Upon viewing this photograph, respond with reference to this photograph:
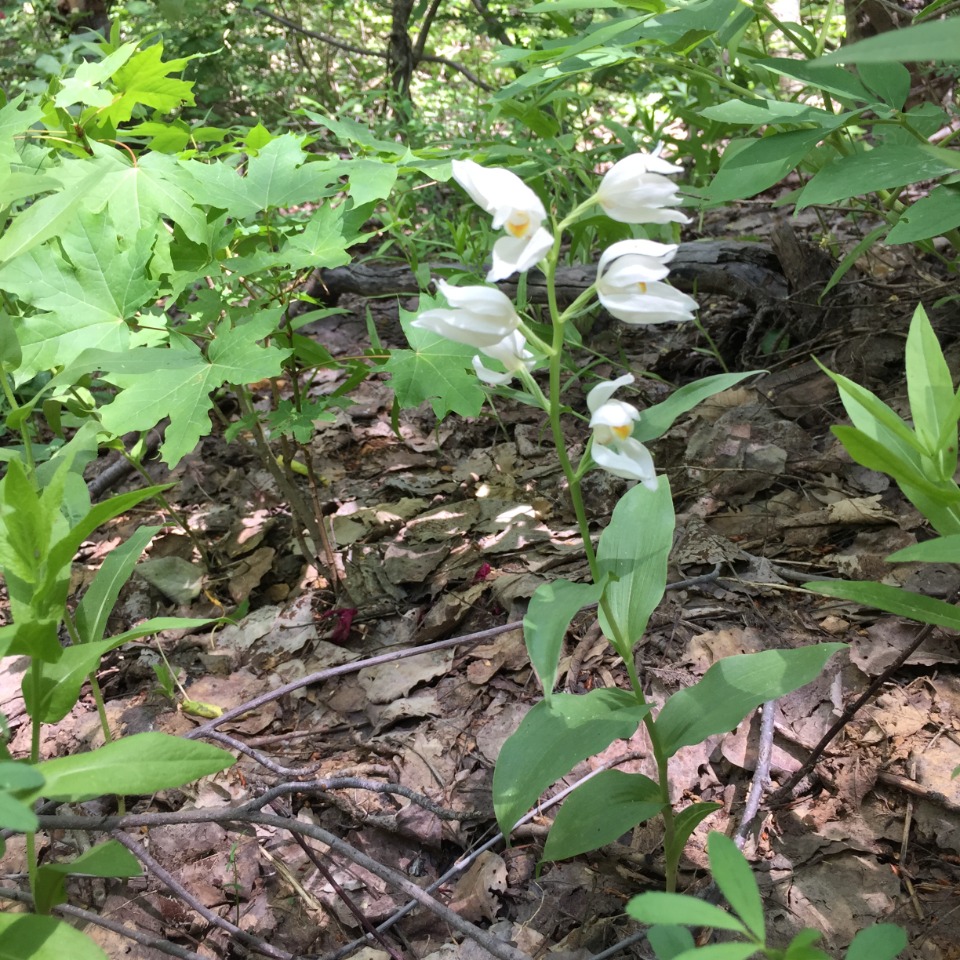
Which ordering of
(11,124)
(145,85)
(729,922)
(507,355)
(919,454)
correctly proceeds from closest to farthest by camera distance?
(729,922)
(507,355)
(919,454)
(11,124)
(145,85)

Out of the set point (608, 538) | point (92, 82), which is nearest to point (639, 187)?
point (608, 538)

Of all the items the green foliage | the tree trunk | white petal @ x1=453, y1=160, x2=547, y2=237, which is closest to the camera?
the green foliage

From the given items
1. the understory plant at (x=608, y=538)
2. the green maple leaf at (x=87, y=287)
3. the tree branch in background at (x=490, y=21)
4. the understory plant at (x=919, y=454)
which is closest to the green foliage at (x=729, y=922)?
the understory plant at (x=608, y=538)

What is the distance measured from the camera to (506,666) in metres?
2.02

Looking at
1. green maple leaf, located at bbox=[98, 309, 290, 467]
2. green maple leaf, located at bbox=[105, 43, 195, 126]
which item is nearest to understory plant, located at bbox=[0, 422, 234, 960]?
green maple leaf, located at bbox=[98, 309, 290, 467]

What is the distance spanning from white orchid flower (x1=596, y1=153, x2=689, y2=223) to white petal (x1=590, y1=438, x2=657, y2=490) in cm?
35

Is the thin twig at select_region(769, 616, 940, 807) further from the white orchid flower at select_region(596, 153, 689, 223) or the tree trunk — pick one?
the tree trunk

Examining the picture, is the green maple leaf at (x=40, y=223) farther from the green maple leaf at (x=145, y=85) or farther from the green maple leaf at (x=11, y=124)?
the green maple leaf at (x=145, y=85)

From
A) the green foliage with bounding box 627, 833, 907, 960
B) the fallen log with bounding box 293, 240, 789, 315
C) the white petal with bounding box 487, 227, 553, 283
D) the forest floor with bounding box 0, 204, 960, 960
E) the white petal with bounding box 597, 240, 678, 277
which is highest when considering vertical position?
the white petal with bounding box 487, 227, 553, 283

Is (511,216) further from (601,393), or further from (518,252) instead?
(601,393)

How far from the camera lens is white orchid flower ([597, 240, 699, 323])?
3.82 ft

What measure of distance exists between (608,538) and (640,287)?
0.52m

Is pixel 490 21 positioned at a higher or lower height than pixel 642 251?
higher

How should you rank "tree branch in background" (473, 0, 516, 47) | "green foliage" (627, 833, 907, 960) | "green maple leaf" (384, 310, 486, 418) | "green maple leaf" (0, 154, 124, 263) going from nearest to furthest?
→ "green foliage" (627, 833, 907, 960)
"green maple leaf" (0, 154, 124, 263)
"green maple leaf" (384, 310, 486, 418)
"tree branch in background" (473, 0, 516, 47)
